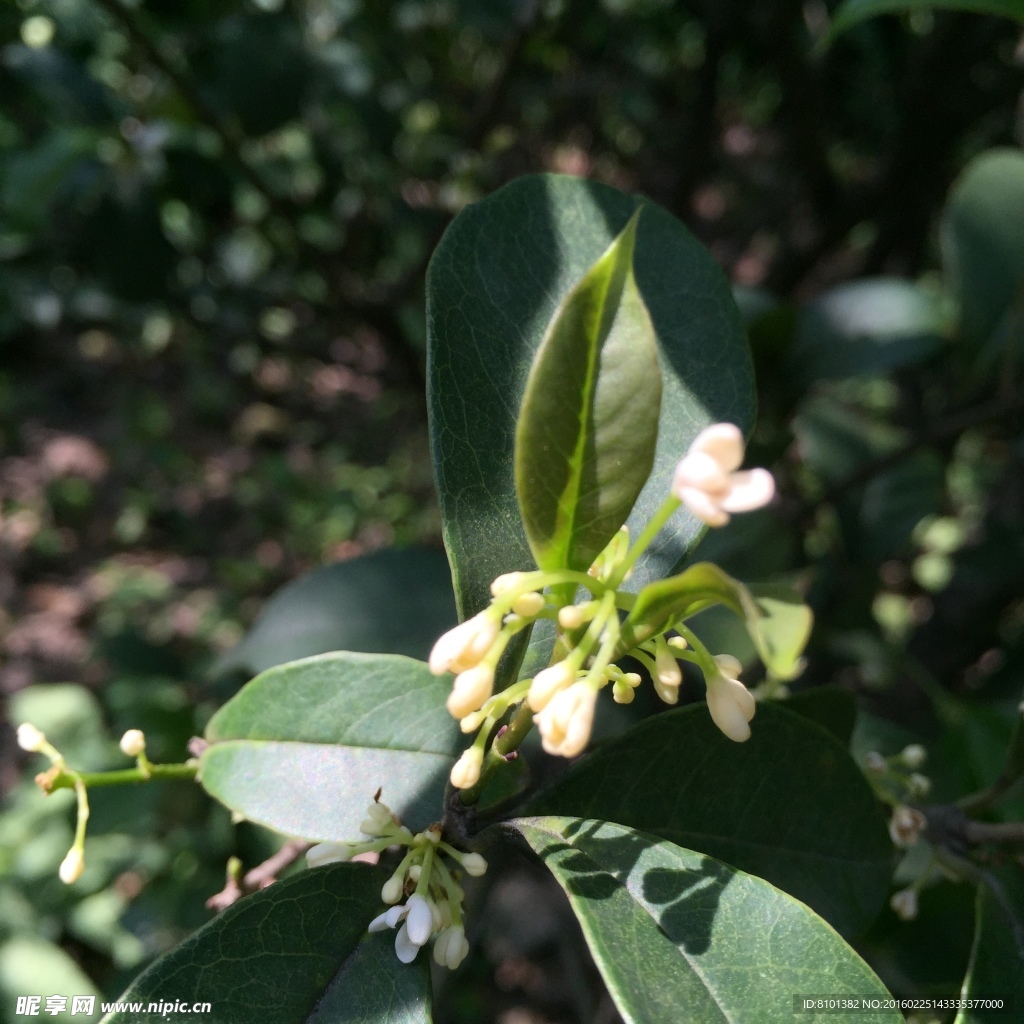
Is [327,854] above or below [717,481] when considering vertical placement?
below

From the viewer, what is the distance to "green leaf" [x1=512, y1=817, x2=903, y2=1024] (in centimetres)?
65

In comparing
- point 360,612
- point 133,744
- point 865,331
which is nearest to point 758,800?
point 133,744

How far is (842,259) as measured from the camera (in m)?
4.05

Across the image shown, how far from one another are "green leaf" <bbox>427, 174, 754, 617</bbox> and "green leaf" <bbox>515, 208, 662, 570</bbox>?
16cm

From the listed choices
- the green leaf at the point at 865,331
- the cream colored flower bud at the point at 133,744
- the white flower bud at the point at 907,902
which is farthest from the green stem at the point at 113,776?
the green leaf at the point at 865,331

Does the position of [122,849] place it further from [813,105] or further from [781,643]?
[813,105]

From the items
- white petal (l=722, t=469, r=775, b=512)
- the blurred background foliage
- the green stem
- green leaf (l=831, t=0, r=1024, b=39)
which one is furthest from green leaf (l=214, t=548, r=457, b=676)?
green leaf (l=831, t=0, r=1024, b=39)

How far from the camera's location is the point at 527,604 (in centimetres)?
62

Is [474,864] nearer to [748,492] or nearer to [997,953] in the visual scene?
[748,492]

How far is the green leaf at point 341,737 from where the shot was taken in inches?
33.0

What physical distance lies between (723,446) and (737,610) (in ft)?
0.36

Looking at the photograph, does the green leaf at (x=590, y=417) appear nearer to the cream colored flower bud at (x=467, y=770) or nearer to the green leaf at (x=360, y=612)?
the cream colored flower bud at (x=467, y=770)

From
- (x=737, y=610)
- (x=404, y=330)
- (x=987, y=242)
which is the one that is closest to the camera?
(x=737, y=610)

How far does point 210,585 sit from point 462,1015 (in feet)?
7.23
